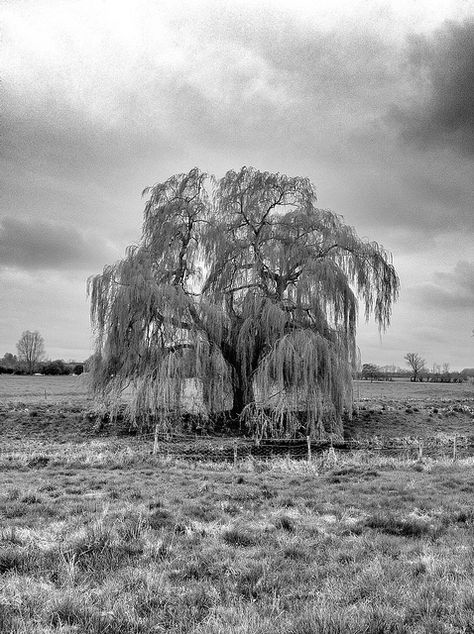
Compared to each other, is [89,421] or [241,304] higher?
[241,304]

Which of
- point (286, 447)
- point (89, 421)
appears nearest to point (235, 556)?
point (286, 447)

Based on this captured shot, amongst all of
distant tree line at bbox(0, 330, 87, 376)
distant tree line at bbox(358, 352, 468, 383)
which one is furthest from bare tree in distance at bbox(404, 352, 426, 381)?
distant tree line at bbox(0, 330, 87, 376)

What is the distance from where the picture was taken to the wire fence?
567 inches

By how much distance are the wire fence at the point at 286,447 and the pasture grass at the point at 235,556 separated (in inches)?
184

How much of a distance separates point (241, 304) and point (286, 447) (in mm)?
6182

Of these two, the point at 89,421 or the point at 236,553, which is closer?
the point at 236,553

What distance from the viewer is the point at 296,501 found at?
7941 mm

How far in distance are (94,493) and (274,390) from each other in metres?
9.75

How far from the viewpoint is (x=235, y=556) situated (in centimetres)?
523

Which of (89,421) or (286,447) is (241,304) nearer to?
(286,447)

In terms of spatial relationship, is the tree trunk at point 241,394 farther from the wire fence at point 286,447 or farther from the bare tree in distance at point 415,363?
the bare tree in distance at point 415,363

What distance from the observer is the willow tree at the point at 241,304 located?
→ 17359 mm

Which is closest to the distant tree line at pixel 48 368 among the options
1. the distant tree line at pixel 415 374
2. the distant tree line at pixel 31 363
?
the distant tree line at pixel 31 363

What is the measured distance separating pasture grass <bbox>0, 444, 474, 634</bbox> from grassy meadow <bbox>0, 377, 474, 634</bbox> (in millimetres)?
17
